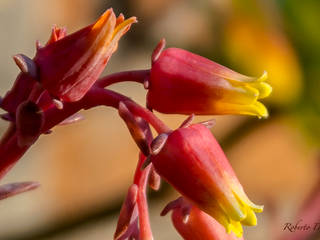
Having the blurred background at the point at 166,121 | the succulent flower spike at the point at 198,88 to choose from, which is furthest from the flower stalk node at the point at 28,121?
the blurred background at the point at 166,121

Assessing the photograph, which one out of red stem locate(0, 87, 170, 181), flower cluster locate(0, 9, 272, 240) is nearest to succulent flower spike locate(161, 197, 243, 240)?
flower cluster locate(0, 9, 272, 240)

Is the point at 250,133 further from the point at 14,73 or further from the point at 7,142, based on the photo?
the point at 7,142

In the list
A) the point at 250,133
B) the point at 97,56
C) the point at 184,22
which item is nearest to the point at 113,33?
the point at 97,56

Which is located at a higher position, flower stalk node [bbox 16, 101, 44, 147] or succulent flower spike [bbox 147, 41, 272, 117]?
succulent flower spike [bbox 147, 41, 272, 117]

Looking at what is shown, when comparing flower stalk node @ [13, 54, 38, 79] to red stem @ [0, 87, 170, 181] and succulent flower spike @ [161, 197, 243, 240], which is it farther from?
succulent flower spike @ [161, 197, 243, 240]

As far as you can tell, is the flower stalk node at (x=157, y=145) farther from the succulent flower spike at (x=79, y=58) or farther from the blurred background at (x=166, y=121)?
the blurred background at (x=166, y=121)

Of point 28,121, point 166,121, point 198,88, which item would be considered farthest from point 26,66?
point 166,121

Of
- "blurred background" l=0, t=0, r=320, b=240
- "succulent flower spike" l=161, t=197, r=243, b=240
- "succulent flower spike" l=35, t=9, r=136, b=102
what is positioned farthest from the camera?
"blurred background" l=0, t=0, r=320, b=240
